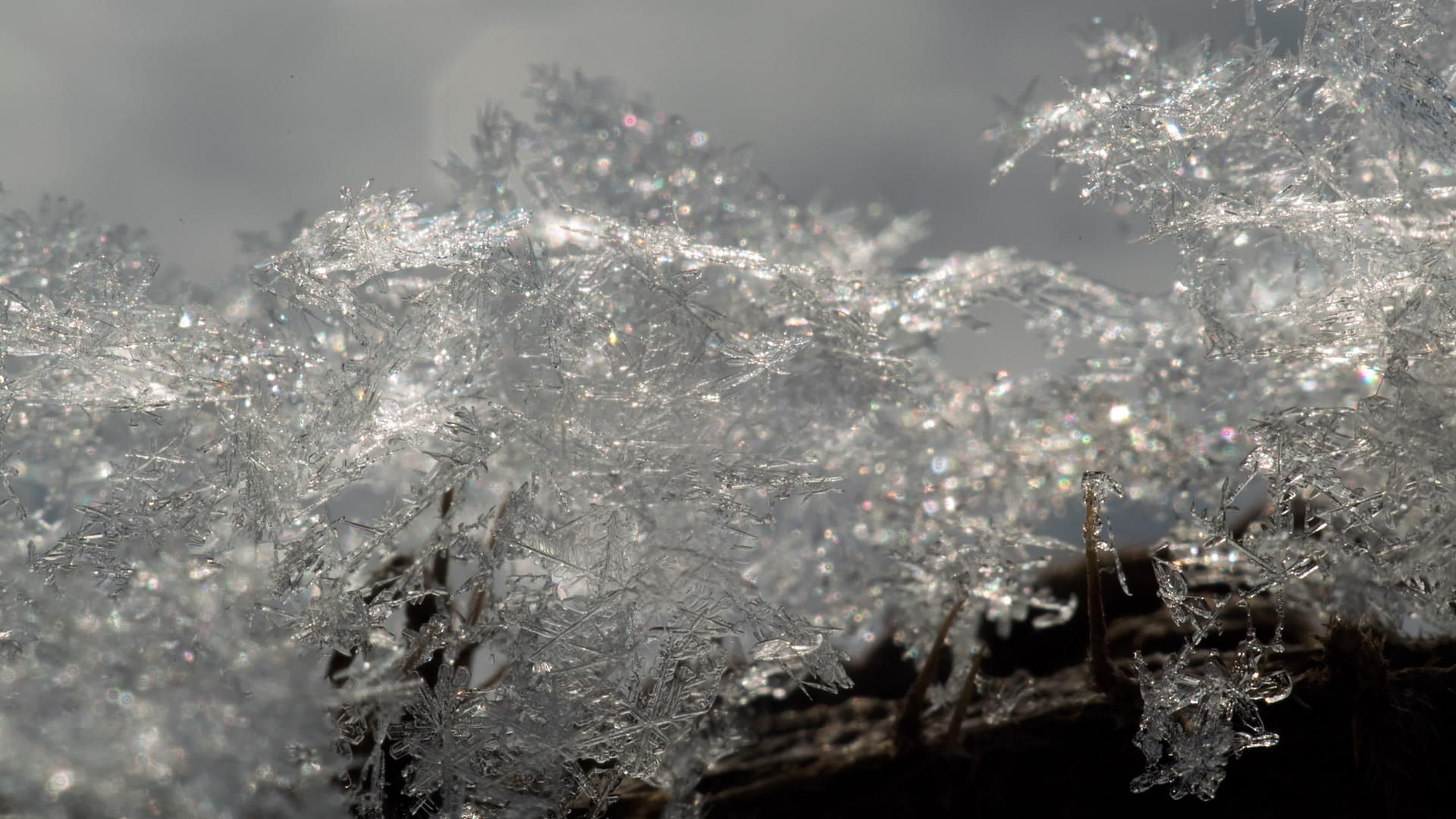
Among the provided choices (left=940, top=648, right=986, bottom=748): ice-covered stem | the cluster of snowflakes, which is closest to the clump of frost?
the cluster of snowflakes

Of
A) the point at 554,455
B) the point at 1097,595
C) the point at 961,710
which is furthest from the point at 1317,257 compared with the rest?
the point at 554,455

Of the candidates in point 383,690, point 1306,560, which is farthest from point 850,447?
point 383,690

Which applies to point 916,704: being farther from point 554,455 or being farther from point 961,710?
point 554,455

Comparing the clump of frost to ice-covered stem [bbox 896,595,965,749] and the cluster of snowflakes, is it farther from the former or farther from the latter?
ice-covered stem [bbox 896,595,965,749]

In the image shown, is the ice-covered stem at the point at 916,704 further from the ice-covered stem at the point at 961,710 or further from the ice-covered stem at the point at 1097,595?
the ice-covered stem at the point at 1097,595

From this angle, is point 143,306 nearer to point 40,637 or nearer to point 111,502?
point 111,502
